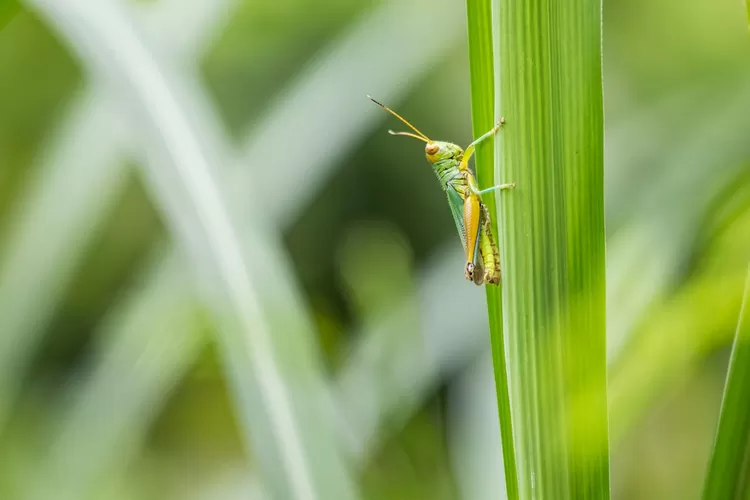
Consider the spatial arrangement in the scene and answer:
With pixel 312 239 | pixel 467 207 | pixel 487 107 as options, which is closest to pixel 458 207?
pixel 467 207

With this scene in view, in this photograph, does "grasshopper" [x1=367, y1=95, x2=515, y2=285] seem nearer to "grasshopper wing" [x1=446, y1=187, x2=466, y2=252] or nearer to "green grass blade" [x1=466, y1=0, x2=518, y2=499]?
"grasshopper wing" [x1=446, y1=187, x2=466, y2=252]

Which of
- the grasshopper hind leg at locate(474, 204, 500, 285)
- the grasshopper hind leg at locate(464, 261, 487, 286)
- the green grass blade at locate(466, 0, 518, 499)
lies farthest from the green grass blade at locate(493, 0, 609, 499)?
the grasshopper hind leg at locate(464, 261, 487, 286)

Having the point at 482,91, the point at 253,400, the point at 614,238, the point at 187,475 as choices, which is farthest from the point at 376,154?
the point at 482,91

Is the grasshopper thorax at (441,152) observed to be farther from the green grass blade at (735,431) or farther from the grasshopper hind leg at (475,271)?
the green grass blade at (735,431)

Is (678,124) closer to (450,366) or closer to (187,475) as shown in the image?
(450,366)

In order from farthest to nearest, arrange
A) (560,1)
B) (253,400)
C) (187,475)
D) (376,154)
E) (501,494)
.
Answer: (376,154) < (187,475) < (501,494) < (253,400) < (560,1)

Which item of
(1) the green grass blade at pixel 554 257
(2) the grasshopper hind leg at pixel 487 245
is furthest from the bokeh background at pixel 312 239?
(1) the green grass blade at pixel 554 257

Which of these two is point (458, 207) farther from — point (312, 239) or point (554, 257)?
point (312, 239)
